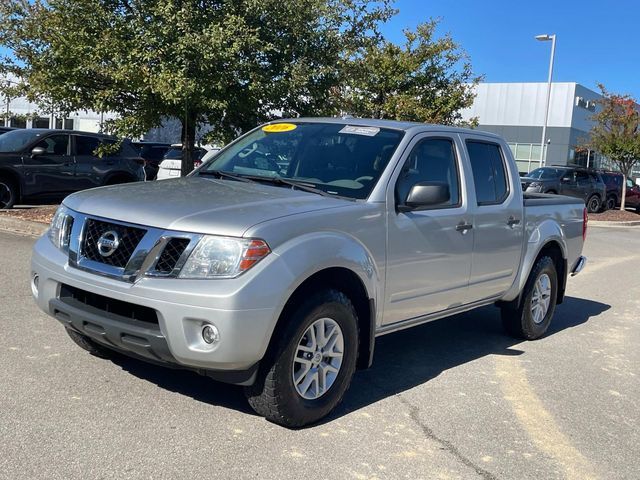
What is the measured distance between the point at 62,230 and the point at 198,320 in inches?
49.7

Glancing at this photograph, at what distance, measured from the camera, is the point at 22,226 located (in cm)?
1099

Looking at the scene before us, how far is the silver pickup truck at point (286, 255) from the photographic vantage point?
3.58 meters

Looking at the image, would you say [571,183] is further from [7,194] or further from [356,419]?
[356,419]

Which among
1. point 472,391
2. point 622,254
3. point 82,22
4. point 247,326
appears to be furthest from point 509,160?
point 622,254

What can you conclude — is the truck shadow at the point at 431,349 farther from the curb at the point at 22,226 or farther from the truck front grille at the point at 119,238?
the curb at the point at 22,226

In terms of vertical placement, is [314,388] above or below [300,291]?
below

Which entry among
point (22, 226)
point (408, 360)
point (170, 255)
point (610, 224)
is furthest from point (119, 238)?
point (610, 224)

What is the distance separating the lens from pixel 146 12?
395 inches

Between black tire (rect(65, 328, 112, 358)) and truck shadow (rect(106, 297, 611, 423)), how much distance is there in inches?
3.0

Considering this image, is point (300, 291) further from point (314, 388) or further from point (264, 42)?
point (264, 42)

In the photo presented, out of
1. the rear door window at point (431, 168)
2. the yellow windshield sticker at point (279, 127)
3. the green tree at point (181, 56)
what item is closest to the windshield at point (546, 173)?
the green tree at point (181, 56)

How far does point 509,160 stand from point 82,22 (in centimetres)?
A: 693

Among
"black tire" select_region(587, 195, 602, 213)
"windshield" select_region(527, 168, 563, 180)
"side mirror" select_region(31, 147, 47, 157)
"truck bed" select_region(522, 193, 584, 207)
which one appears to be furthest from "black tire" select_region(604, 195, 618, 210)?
"truck bed" select_region(522, 193, 584, 207)

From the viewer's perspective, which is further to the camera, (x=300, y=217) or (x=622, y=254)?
(x=622, y=254)
